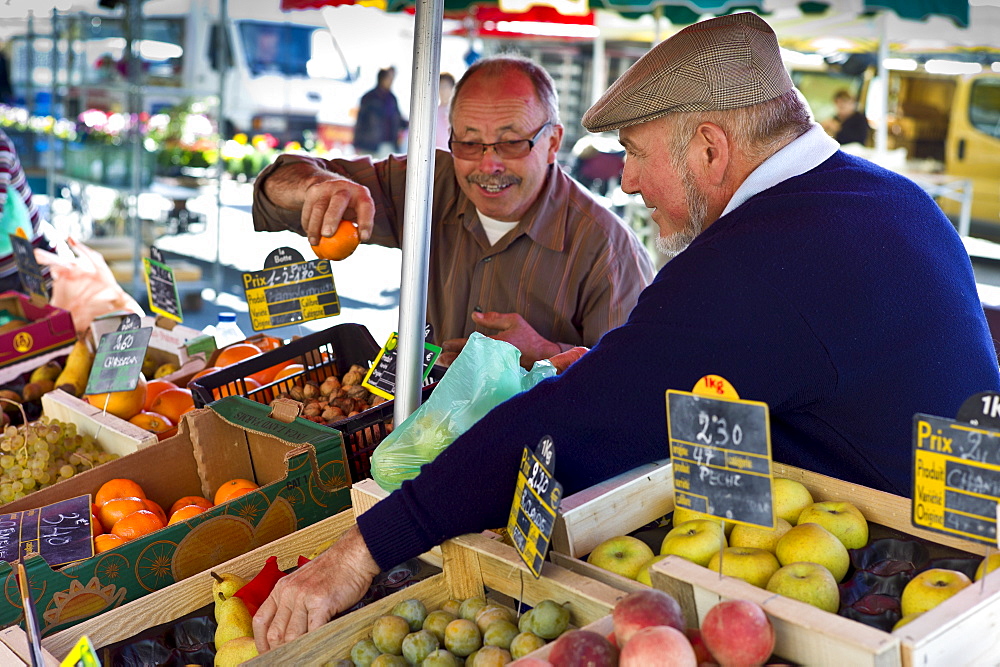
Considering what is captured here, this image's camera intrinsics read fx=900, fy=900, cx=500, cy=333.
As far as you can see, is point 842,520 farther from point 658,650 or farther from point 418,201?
point 418,201

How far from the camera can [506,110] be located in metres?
2.79

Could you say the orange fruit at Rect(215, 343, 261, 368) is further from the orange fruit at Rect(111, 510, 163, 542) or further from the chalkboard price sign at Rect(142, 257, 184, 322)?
the orange fruit at Rect(111, 510, 163, 542)

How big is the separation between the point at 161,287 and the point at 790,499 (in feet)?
7.33

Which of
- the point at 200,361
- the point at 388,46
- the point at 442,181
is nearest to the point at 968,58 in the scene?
the point at 388,46

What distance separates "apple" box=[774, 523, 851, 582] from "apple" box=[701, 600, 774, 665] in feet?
0.86

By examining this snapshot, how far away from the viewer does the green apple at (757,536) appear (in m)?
1.43

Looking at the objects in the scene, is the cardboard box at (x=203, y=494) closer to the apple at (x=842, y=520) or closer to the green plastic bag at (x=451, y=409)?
the green plastic bag at (x=451, y=409)

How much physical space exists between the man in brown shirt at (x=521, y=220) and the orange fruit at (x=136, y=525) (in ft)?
3.51

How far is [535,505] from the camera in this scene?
1.31 m

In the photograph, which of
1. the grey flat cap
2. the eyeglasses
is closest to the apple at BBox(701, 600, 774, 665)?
the grey flat cap

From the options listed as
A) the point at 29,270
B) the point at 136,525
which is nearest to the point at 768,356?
the point at 136,525

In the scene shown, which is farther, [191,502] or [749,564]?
[191,502]

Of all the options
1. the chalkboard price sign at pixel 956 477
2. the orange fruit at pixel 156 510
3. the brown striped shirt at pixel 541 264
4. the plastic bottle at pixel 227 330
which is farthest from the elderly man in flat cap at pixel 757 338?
the plastic bottle at pixel 227 330

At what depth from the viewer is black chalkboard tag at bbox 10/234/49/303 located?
133 inches
